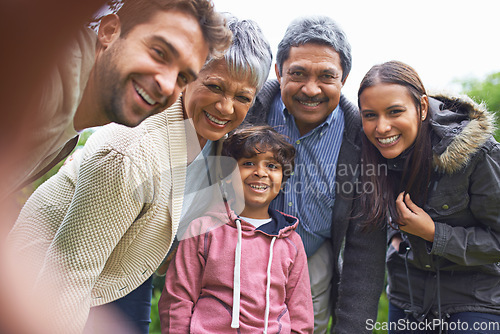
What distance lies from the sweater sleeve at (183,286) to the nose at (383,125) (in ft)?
1.65

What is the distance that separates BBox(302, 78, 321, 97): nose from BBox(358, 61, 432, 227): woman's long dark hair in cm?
11

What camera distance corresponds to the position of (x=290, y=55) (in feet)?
3.92

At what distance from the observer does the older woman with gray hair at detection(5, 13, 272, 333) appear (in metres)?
0.73

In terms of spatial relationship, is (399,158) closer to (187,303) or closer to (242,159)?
(242,159)

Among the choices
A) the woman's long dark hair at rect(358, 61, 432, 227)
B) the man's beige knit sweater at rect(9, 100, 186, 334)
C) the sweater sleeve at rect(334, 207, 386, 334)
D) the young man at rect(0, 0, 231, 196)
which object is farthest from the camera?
the sweater sleeve at rect(334, 207, 386, 334)

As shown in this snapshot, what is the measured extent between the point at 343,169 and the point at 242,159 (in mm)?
280

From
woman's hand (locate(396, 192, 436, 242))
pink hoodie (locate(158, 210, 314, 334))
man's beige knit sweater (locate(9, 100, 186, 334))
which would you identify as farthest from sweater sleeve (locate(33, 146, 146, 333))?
woman's hand (locate(396, 192, 436, 242))

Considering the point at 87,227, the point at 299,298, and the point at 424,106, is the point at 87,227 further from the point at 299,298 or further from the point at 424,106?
the point at 424,106

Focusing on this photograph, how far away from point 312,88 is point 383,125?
8.2 inches

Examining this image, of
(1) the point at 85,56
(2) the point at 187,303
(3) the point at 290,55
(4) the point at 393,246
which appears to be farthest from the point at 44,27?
(4) the point at 393,246

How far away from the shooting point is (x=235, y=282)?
1.03 m

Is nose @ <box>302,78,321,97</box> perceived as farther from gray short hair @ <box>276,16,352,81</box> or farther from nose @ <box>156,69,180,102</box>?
nose @ <box>156,69,180,102</box>

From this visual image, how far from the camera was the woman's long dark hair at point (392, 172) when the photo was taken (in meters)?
1.12

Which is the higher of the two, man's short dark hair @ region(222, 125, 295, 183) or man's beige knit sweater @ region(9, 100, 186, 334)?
man's short dark hair @ region(222, 125, 295, 183)
